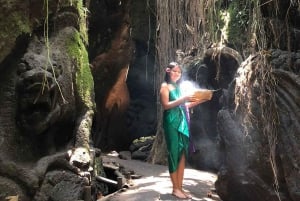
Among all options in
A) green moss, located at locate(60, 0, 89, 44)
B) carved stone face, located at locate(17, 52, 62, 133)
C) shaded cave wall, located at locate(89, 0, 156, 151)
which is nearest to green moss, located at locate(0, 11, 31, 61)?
carved stone face, located at locate(17, 52, 62, 133)

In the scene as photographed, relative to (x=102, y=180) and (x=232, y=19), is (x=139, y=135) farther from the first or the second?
(x=102, y=180)

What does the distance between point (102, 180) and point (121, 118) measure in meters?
7.56

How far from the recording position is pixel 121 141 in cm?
1515

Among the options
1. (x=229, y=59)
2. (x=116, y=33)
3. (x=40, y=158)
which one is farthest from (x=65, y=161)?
(x=116, y=33)

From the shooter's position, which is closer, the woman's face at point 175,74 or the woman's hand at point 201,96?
the woman's hand at point 201,96

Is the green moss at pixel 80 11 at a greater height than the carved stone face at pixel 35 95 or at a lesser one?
greater

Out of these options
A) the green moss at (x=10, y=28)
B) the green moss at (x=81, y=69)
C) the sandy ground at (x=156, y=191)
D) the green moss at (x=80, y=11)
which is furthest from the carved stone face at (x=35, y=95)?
the sandy ground at (x=156, y=191)

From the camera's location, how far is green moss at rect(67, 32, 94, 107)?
6.79 metres

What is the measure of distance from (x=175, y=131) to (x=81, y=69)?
106 inches

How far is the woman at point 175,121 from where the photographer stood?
16.2ft

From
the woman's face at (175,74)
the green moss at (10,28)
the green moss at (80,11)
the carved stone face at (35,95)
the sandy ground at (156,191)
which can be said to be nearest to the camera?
the woman's face at (175,74)

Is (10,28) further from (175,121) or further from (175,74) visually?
(175,121)

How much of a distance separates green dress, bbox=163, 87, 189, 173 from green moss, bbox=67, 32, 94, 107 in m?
2.28

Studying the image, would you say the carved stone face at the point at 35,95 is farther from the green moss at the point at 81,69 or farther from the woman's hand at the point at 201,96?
the woman's hand at the point at 201,96
